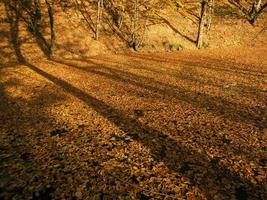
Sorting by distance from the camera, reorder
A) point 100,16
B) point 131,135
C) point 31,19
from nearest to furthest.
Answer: point 131,135 → point 31,19 → point 100,16

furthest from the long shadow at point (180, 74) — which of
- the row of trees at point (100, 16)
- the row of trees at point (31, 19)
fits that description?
the row of trees at point (100, 16)

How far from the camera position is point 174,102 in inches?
463

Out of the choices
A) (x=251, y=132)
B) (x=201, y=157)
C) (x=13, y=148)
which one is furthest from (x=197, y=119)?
(x=13, y=148)

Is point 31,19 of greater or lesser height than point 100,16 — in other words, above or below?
below

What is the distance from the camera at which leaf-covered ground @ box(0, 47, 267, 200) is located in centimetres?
631

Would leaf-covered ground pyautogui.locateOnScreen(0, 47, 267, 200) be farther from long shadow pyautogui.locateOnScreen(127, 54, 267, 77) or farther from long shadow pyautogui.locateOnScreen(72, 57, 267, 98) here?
long shadow pyautogui.locateOnScreen(127, 54, 267, 77)

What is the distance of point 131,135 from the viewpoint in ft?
28.9

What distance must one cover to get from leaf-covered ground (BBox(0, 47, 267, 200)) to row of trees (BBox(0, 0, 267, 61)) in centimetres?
704

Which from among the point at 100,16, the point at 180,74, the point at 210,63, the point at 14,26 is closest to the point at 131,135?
the point at 180,74

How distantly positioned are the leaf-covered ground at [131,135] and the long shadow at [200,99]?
0.04 meters

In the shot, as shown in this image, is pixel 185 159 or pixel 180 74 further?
pixel 180 74

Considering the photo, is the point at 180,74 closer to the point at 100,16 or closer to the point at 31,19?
the point at 100,16

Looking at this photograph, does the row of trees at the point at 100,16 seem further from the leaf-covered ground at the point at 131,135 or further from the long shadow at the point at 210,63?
the leaf-covered ground at the point at 131,135

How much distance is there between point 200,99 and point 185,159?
5294mm
